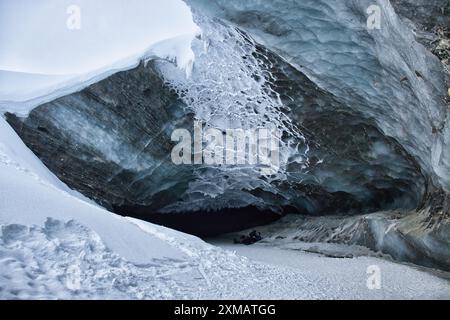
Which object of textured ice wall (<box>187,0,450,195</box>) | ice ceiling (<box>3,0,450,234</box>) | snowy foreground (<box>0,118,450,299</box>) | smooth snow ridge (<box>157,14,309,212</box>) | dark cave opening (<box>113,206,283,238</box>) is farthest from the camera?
dark cave opening (<box>113,206,283,238</box>)

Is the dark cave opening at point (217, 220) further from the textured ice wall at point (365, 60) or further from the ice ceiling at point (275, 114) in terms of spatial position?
the textured ice wall at point (365, 60)

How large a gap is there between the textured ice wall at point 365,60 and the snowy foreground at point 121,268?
1.67 meters

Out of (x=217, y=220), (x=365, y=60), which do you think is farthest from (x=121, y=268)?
(x=217, y=220)

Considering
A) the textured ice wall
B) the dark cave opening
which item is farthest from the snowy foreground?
the dark cave opening

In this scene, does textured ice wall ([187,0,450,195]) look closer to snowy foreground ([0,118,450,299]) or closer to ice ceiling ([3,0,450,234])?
ice ceiling ([3,0,450,234])

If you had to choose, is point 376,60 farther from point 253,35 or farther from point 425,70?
point 253,35

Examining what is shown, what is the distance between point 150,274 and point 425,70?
326 centimetres

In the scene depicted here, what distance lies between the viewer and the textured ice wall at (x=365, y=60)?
432 cm

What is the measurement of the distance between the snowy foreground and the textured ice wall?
65.8 inches

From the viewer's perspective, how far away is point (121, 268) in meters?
3.04

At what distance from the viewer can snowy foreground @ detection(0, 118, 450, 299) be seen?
265 cm

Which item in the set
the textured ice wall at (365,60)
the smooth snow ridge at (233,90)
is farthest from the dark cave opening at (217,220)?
the textured ice wall at (365,60)

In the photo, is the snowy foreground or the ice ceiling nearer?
the snowy foreground
